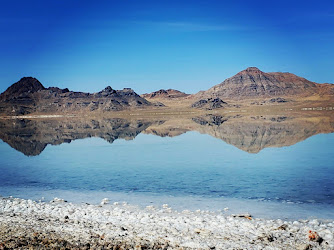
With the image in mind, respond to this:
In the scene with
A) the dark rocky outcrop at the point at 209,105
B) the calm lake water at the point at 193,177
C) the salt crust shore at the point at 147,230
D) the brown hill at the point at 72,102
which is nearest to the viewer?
the salt crust shore at the point at 147,230

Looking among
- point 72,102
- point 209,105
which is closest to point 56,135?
point 209,105

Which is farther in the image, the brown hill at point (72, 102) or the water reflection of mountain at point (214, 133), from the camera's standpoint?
the brown hill at point (72, 102)

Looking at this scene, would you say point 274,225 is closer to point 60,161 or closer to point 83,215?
point 83,215

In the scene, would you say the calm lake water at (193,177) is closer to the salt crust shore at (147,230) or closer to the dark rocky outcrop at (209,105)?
the salt crust shore at (147,230)

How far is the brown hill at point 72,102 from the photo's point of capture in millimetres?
151500

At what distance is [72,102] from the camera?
527 feet

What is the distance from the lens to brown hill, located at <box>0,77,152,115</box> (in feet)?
497

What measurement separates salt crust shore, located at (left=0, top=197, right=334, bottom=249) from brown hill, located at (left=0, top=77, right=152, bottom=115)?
13536 cm

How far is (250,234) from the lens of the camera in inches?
337

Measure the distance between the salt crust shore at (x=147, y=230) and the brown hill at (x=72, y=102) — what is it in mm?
135355

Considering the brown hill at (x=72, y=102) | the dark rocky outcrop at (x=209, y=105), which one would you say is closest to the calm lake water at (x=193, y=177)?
the dark rocky outcrop at (x=209, y=105)

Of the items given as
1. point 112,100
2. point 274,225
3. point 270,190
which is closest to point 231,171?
point 270,190

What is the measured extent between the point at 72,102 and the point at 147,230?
517ft

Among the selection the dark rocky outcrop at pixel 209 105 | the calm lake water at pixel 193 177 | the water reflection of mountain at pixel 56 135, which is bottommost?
the calm lake water at pixel 193 177
